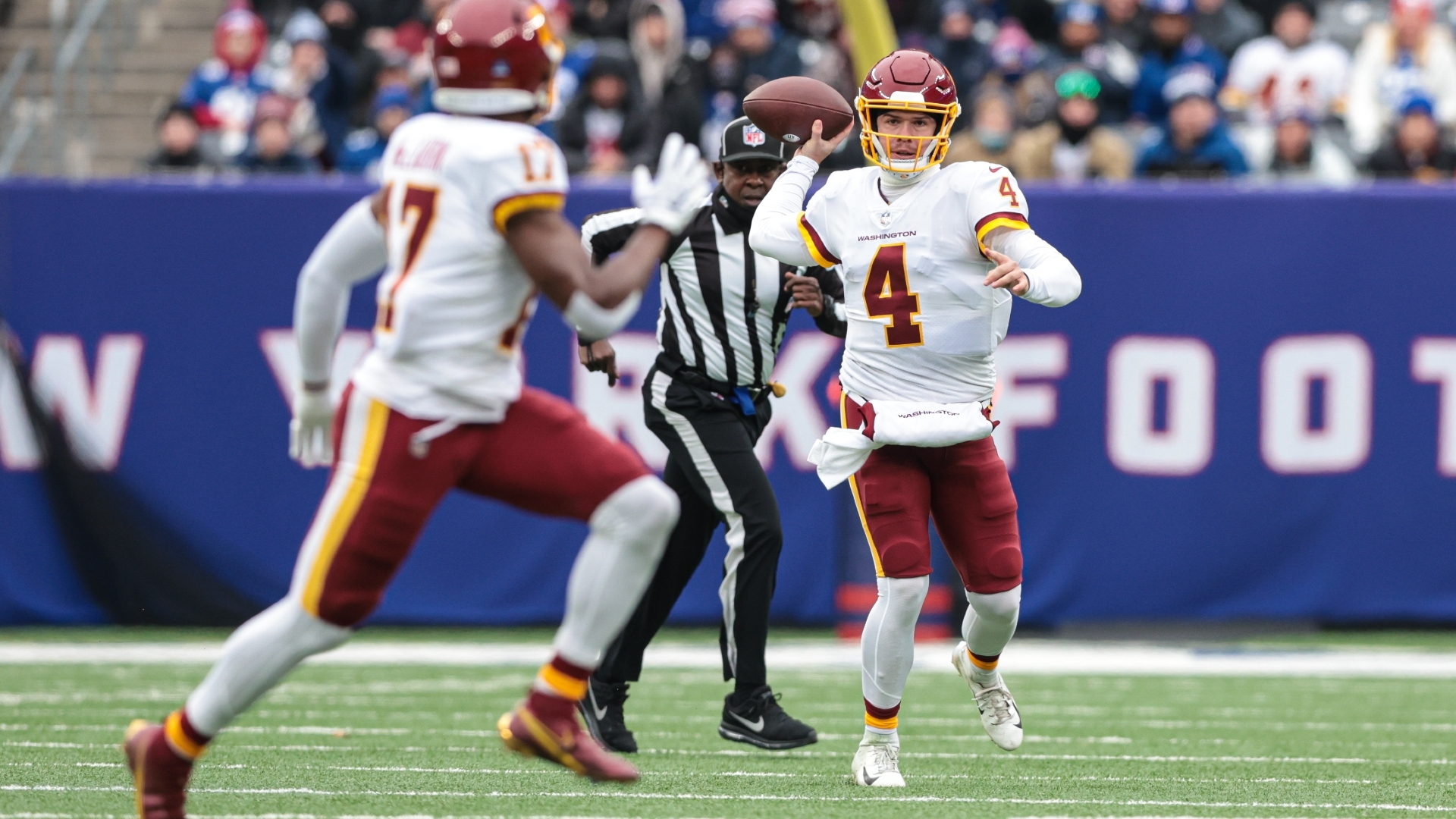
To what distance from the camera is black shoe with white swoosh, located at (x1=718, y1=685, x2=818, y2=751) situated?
5219mm

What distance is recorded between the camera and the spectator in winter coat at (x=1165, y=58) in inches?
426

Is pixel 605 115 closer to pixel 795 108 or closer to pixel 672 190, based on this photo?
pixel 795 108

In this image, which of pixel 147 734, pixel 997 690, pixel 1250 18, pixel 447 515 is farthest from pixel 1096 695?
pixel 1250 18

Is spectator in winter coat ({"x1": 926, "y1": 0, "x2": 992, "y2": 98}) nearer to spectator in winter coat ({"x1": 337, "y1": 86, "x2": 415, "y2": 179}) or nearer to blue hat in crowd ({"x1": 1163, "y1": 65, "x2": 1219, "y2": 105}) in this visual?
blue hat in crowd ({"x1": 1163, "y1": 65, "x2": 1219, "y2": 105})

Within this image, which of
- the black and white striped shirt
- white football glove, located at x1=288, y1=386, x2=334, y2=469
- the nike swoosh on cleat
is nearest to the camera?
white football glove, located at x1=288, y1=386, x2=334, y2=469

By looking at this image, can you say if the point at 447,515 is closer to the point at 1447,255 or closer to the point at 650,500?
the point at 1447,255

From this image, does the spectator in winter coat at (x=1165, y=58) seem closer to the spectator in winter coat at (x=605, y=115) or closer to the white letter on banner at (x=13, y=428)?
the spectator in winter coat at (x=605, y=115)

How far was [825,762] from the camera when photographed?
517 centimetres

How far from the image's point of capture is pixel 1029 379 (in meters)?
8.77

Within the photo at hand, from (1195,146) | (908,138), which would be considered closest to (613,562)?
(908,138)

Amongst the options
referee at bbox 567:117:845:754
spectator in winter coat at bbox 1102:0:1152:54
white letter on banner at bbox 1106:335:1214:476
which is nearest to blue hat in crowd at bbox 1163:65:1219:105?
spectator in winter coat at bbox 1102:0:1152:54

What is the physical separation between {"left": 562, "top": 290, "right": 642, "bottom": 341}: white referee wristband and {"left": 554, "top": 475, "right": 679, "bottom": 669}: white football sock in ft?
0.99

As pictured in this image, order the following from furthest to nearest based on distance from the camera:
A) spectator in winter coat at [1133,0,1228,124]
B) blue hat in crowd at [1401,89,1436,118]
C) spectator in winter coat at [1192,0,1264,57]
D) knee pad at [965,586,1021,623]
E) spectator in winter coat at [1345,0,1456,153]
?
spectator in winter coat at [1192,0,1264,57]
spectator in winter coat at [1133,0,1228,124]
spectator in winter coat at [1345,0,1456,153]
blue hat in crowd at [1401,89,1436,118]
knee pad at [965,586,1021,623]

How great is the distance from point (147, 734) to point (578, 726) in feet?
2.69
